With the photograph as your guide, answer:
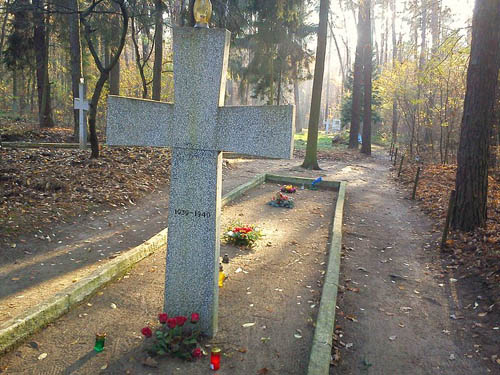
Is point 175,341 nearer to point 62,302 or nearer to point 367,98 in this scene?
point 62,302

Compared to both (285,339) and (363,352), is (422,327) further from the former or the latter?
(285,339)

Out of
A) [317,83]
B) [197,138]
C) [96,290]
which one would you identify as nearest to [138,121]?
[197,138]

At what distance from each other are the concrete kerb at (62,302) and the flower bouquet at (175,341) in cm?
103

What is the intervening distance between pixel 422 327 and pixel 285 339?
1680 millimetres

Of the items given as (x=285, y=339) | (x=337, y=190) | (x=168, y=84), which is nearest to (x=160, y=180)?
(x=337, y=190)

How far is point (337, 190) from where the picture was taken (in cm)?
1248

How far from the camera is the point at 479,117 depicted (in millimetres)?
7566

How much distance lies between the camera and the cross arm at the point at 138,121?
11.8 ft

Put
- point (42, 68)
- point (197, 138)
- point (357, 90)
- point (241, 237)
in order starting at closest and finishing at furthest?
point (197, 138)
point (241, 237)
point (42, 68)
point (357, 90)

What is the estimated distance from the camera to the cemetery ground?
3.56 m

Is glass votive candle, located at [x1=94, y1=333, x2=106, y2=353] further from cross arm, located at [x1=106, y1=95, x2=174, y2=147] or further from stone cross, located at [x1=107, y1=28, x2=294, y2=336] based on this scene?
cross arm, located at [x1=106, y1=95, x2=174, y2=147]

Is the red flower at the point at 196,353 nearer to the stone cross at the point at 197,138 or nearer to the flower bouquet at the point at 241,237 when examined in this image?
the stone cross at the point at 197,138

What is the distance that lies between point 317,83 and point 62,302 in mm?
13789

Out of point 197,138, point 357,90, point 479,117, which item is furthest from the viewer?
point 357,90
